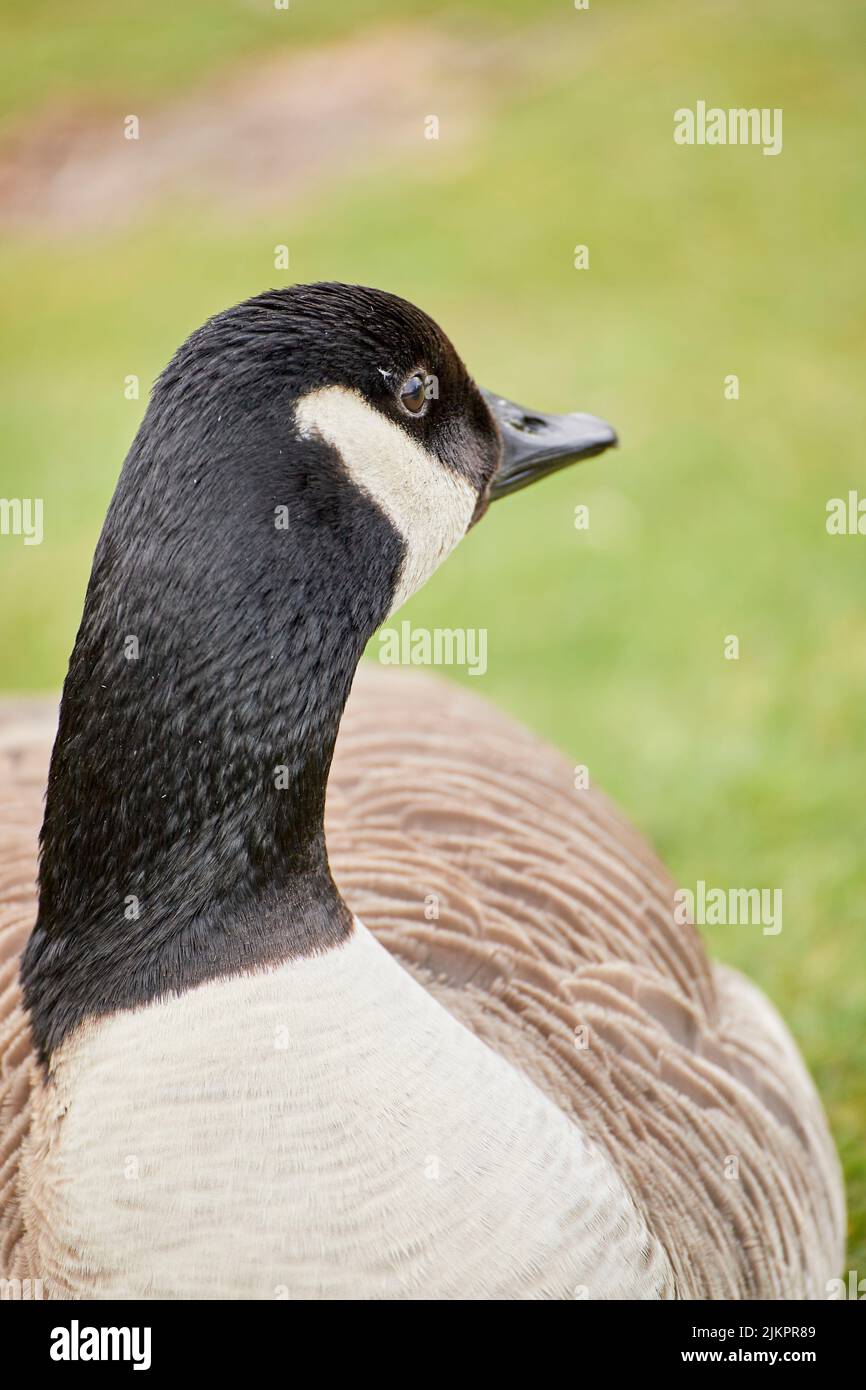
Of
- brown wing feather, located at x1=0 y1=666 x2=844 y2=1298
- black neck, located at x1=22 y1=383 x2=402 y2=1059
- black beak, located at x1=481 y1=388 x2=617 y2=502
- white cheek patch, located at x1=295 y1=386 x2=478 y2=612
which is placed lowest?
brown wing feather, located at x1=0 y1=666 x2=844 y2=1298

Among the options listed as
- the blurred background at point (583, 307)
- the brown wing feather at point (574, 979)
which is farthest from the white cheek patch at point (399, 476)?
the blurred background at point (583, 307)

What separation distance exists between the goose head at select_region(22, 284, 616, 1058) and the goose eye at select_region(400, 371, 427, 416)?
3cm

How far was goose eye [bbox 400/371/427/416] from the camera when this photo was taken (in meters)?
1.46

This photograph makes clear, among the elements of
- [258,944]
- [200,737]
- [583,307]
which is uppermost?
[583,307]

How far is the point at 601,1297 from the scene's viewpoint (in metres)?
1.40

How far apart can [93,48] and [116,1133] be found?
290 inches

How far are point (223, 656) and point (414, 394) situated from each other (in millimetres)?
386

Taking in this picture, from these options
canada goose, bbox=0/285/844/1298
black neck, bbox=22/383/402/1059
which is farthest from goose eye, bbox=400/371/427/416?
black neck, bbox=22/383/402/1059

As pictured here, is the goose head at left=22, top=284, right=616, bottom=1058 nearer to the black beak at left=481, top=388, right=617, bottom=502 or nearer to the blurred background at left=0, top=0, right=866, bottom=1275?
the black beak at left=481, top=388, right=617, bottom=502

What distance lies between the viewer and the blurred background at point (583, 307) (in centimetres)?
407

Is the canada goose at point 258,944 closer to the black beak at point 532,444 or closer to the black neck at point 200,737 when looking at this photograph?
the black neck at point 200,737

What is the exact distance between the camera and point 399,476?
57.8 inches

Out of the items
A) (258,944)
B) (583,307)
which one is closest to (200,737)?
(258,944)

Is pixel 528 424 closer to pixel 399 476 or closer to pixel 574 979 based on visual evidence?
pixel 399 476
